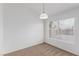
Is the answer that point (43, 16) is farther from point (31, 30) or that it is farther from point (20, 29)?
point (20, 29)

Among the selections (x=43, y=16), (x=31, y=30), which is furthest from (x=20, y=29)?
(x=43, y=16)

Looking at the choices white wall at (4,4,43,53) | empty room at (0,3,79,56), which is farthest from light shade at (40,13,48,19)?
white wall at (4,4,43,53)

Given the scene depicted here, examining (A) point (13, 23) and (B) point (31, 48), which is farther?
(A) point (13, 23)

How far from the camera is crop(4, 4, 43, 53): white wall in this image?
1650mm

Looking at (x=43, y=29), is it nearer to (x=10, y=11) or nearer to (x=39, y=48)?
(x=39, y=48)

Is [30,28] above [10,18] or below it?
below

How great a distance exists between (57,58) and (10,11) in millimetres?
1558

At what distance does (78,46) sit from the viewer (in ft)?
7.75

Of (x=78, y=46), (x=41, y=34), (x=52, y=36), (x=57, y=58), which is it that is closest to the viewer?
(x=57, y=58)

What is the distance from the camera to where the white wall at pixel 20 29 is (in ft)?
5.41

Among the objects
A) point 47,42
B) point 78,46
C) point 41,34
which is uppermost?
point 41,34

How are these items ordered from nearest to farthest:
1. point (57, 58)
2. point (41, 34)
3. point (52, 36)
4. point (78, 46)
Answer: point (57, 58)
point (41, 34)
point (52, 36)
point (78, 46)

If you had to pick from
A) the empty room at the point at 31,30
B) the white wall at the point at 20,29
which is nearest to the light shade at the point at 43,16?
the empty room at the point at 31,30

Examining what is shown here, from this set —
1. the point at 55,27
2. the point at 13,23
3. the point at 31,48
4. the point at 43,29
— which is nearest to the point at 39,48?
the point at 31,48
